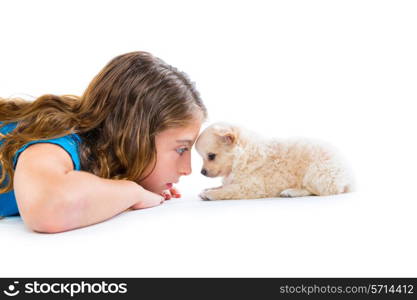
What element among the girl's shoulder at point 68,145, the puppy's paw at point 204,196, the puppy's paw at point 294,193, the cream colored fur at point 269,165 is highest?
the girl's shoulder at point 68,145

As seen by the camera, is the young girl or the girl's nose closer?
the young girl

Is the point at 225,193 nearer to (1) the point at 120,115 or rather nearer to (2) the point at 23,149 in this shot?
(1) the point at 120,115

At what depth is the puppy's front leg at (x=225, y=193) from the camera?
269 centimetres

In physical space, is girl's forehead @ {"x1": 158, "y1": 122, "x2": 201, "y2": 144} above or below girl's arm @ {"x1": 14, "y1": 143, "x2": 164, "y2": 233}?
above

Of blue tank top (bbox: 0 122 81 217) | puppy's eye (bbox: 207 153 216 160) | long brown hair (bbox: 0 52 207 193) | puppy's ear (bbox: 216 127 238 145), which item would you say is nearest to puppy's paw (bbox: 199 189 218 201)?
puppy's eye (bbox: 207 153 216 160)

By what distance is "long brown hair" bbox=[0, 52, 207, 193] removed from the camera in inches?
92.3

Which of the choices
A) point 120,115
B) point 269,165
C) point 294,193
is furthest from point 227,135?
point 120,115

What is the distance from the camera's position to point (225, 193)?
2.70 meters

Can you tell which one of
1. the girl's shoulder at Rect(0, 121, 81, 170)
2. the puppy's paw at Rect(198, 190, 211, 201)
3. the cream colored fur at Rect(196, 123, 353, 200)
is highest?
the girl's shoulder at Rect(0, 121, 81, 170)

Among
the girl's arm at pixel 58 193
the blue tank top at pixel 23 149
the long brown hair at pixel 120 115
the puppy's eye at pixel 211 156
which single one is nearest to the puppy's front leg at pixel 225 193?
the puppy's eye at pixel 211 156

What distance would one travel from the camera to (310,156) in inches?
104

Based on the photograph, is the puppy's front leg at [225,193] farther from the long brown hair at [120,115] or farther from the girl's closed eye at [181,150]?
the long brown hair at [120,115]

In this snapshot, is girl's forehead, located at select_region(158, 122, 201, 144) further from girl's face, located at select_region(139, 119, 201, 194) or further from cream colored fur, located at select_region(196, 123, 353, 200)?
cream colored fur, located at select_region(196, 123, 353, 200)

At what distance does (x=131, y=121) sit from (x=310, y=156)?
3.57 feet
